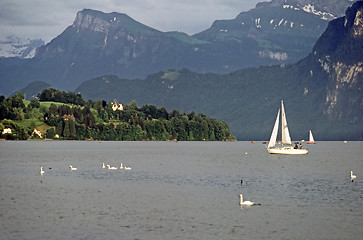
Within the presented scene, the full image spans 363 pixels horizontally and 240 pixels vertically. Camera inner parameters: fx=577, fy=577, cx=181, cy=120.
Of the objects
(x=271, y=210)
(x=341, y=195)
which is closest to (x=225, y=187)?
(x=341, y=195)

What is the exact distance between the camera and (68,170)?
458 ft

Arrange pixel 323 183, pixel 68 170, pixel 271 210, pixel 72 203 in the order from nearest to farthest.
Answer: pixel 271 210
pixel 72 203
pixel 323 183
pixel 68 170

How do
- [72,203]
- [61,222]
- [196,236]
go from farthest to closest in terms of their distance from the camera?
1. [72,203]
2. [61,222]
3. [196,236]

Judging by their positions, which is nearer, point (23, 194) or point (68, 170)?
point (23, 194)

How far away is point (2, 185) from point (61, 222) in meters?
39.9

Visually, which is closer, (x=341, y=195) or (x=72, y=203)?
(x=72, y=203)

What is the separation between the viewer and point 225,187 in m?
102

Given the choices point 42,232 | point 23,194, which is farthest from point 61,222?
point 23,194

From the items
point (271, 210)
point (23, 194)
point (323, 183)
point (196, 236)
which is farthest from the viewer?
point (323, 183)

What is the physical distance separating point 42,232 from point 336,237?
3052 centimetres

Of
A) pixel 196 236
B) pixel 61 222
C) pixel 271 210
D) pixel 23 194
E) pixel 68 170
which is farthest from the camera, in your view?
pixel 68 170

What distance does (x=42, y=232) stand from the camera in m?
60.6

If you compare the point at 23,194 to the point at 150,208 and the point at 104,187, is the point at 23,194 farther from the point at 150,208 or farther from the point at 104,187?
the point at 150,208

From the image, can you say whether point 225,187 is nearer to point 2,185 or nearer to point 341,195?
point 341,195
